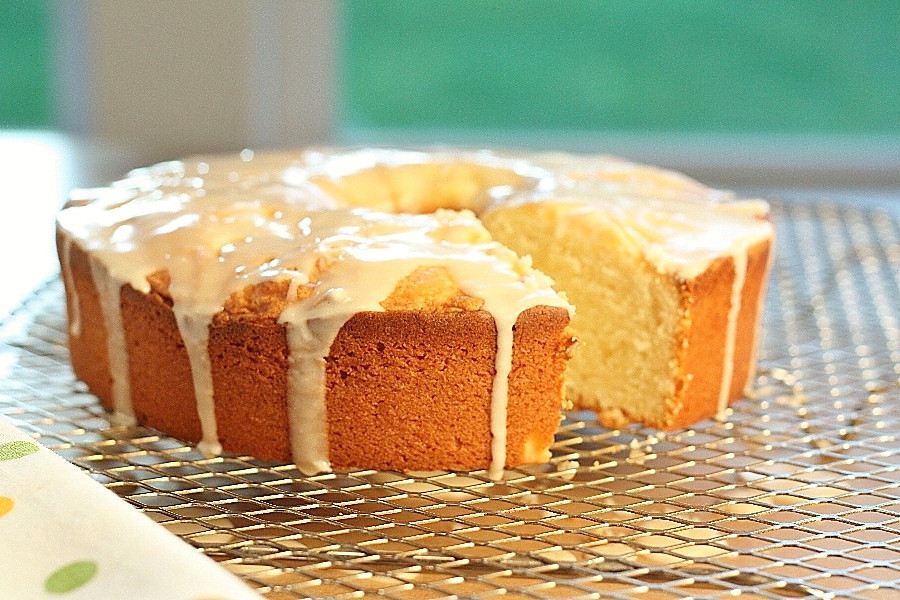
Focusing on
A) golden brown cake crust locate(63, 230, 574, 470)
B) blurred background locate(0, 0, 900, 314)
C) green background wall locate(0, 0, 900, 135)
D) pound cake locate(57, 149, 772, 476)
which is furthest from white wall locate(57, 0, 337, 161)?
golden brown cake crust locate(63, 230, 574, 470)

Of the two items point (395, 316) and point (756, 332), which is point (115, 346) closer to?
point (395, 316)

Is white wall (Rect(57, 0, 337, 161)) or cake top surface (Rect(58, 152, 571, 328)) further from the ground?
white wall (Rect(57, 0, 337, 161))

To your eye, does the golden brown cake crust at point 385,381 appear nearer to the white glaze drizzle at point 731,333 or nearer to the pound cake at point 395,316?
the pound cake at point 395,316

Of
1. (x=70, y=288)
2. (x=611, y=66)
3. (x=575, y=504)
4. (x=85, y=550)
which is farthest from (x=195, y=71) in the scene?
(x=85, y=550)

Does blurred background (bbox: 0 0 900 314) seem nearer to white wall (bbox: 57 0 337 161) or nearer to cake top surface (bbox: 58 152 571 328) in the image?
white wall (bbox: 57 0 337 161)

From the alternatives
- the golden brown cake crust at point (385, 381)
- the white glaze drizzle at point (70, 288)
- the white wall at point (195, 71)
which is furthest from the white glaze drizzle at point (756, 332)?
the white wall at point (195, 71)
